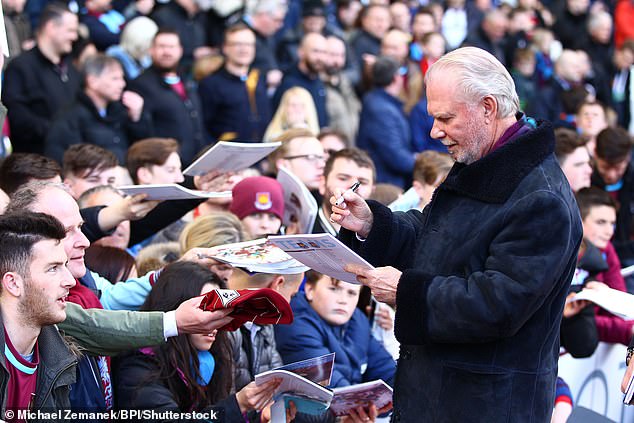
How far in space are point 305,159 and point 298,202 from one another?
1163mm

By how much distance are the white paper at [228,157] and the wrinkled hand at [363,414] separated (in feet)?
4.85

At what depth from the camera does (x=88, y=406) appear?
4.14 m

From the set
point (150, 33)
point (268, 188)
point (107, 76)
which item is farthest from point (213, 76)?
point (268, 188)

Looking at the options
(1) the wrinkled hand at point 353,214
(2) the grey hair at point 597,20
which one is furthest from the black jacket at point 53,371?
(2) the grey hair at point 597,20

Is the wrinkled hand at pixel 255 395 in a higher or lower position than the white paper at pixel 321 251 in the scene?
lower

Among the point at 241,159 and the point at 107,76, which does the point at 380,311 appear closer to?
the point at 241,159

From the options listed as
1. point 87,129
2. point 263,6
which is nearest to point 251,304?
point 87,129

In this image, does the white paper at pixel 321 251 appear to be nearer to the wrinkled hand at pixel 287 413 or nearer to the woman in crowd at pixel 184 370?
the woman in crowd at pixel 184 370

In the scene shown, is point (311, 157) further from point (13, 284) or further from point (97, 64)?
point (13, 284)

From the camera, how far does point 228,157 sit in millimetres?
5125

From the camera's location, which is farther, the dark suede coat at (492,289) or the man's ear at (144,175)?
the man's ear at (144,175)

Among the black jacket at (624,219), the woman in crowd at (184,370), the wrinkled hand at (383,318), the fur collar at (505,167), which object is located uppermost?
the fur collar at (505,167)

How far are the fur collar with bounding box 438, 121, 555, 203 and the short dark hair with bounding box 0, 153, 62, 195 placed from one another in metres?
2.73

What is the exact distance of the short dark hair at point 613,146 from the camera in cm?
874
